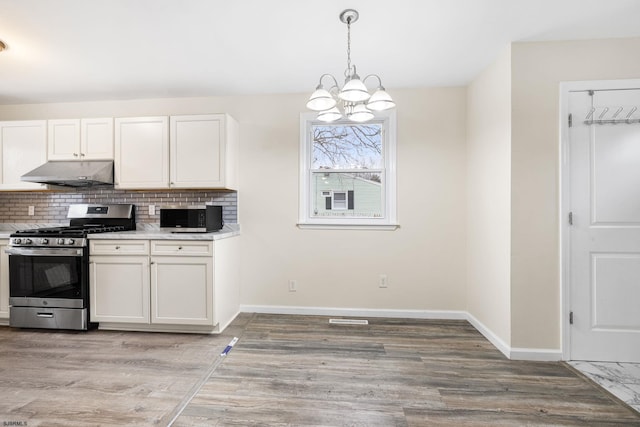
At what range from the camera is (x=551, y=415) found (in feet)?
5.58

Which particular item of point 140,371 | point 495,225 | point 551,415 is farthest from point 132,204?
→ point 551,415

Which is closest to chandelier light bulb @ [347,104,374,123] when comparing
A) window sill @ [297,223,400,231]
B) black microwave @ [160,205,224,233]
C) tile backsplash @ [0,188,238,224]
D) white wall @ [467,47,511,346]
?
white wall @ [467,47,511,346]

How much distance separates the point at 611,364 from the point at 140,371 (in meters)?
3.45

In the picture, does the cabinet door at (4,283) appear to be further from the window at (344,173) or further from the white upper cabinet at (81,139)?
the window at (344,173)

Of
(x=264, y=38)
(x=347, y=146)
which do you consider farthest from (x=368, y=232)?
(x=264, y=38)

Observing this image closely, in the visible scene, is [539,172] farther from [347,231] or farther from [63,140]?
[63,140]

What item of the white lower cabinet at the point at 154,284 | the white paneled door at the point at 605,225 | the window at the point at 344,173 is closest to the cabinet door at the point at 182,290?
the white lower cabinet at the point at 154,284

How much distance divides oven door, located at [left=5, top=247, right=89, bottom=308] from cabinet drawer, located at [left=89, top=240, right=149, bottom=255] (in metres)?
0.11

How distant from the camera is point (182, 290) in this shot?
111 inches

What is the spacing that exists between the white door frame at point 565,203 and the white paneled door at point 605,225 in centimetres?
3

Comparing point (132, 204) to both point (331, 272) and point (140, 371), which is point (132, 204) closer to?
point (140, 371)

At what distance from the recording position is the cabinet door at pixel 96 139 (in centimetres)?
319

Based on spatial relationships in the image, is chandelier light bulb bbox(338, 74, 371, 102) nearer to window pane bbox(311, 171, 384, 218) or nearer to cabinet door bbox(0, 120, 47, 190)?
window pane bbox(311, 171, 384, 218)

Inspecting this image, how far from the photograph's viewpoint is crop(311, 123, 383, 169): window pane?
3307 mm
